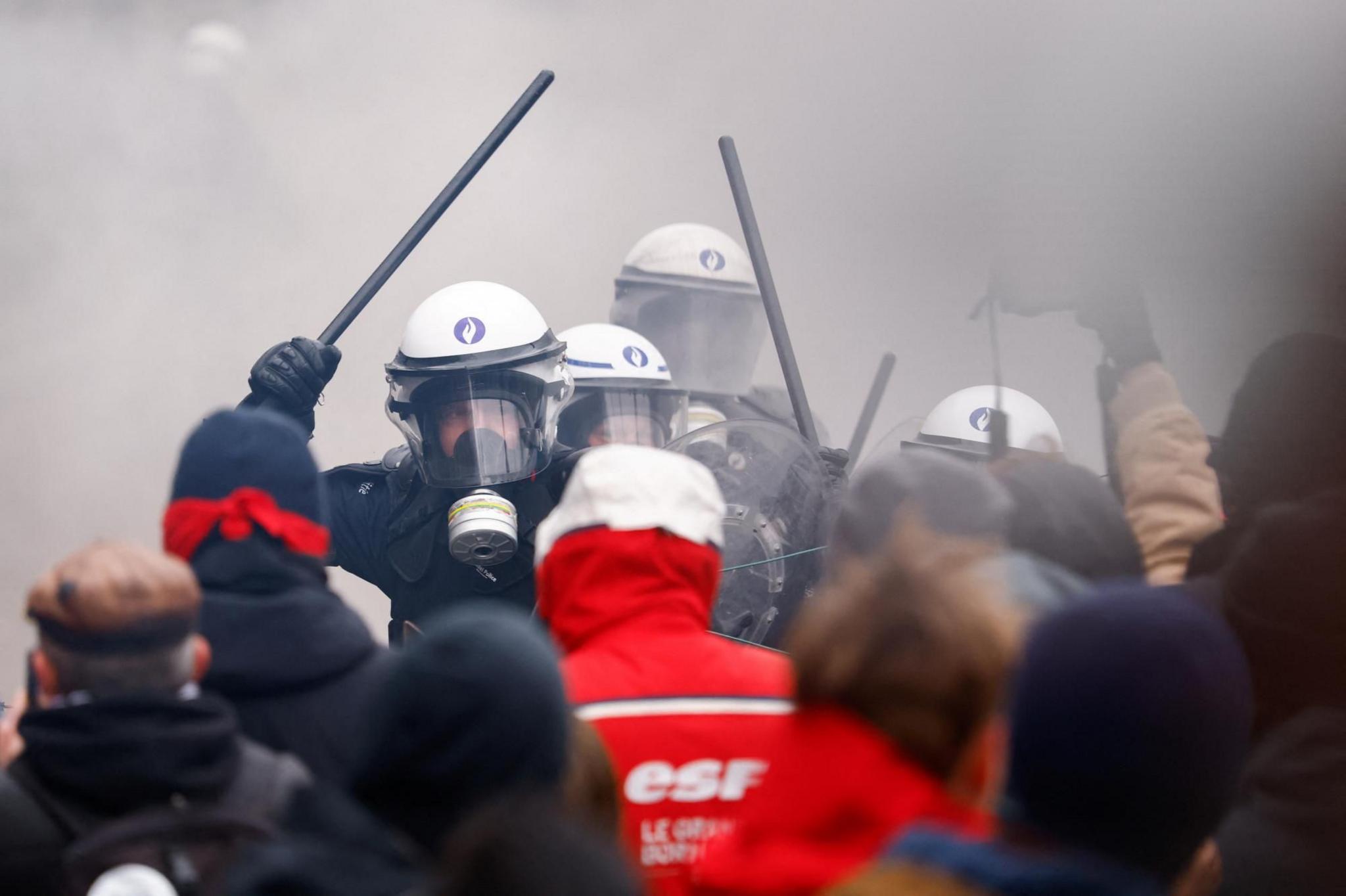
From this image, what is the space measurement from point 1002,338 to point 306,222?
11.7 feet

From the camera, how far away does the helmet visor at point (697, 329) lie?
20.8 feet

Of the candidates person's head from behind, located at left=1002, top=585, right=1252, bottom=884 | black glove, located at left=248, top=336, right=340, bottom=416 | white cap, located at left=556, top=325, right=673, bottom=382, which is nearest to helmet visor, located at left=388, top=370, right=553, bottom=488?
black glove, located at left=248, top=336, right=340, bottom=416

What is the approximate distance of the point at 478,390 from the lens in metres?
4.19

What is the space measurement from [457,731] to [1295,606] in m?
1.16

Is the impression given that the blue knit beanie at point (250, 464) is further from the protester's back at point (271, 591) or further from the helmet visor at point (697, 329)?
the helmet visor at point (697, 329)

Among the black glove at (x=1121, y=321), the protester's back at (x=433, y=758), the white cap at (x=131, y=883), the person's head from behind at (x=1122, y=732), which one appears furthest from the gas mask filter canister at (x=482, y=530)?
the person's head from behind at (x=1122, y=732)

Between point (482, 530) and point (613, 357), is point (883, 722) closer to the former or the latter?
point (482, 530)

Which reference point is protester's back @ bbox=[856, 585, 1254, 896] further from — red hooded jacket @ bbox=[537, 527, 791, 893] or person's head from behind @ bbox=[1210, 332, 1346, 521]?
person's head from behind @ bbox=[1210, 332, 1346, 521]

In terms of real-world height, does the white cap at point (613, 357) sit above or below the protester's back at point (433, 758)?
above

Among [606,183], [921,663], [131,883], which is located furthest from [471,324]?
[606,183]

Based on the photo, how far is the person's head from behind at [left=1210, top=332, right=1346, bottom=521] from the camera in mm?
2326

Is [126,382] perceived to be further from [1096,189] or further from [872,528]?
[872,528]

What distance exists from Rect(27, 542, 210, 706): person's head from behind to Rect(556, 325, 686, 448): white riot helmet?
121 inches

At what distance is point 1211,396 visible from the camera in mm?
6480
